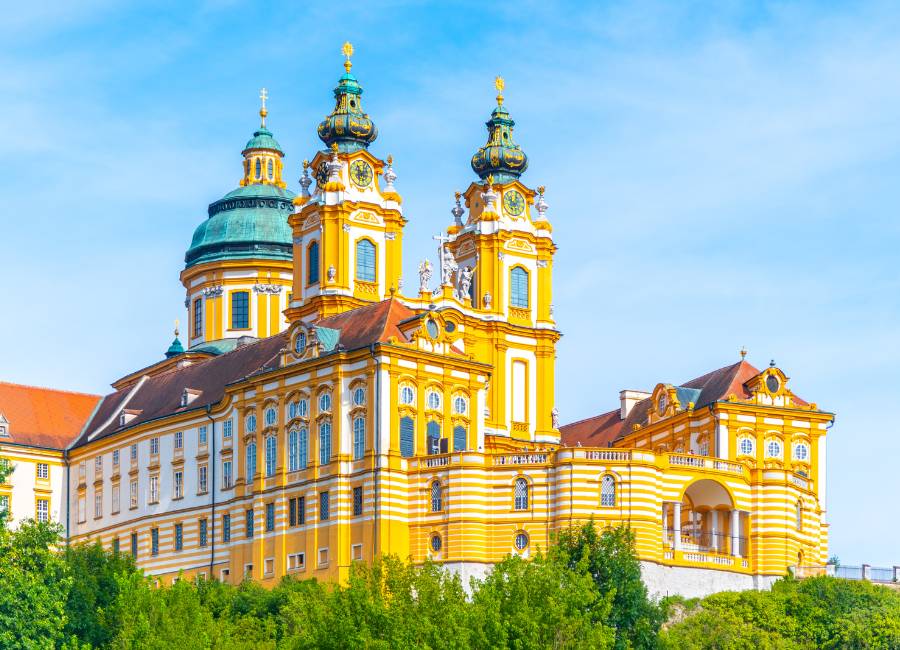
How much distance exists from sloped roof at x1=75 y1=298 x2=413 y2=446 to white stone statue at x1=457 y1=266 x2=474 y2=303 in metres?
9.37

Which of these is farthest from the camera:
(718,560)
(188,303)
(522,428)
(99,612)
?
(188,303)

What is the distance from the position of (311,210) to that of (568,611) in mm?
44207

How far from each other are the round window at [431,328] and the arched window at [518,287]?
16264mm

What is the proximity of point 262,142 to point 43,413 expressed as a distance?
75.5 feet

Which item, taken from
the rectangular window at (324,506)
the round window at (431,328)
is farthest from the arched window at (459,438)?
the rectangular window at (324,506)

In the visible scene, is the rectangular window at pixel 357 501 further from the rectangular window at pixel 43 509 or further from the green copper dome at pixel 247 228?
the green copper dome at pixel 247 228

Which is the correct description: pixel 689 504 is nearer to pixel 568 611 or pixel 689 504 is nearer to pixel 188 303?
pixel 568 611

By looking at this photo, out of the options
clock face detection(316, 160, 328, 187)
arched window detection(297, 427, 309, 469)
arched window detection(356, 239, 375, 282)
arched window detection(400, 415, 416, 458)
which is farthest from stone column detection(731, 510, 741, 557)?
clock face detection(316, 160, 328, 187)

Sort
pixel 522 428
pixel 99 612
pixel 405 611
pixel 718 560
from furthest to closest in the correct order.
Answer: pixel 522 428
pixel 718 560
pixel 99 612
pixel 405 611

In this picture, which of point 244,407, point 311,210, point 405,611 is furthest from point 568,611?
point 311,210

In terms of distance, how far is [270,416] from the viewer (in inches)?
5167

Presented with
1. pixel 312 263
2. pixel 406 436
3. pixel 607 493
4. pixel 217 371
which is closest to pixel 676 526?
pixel 607 493

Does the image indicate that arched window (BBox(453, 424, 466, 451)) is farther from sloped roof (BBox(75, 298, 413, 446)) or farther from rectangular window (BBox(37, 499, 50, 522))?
rectangular window (BBox(37, 499, 50, 522))

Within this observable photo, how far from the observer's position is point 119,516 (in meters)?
142
